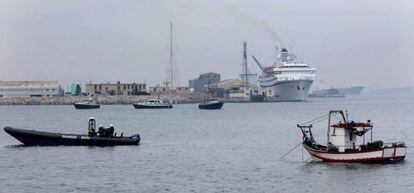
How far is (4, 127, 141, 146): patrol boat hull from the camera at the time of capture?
6388 centimetres

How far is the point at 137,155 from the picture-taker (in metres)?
59.2

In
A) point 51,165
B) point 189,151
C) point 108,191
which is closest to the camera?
point 108,191

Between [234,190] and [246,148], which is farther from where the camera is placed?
[246,148]

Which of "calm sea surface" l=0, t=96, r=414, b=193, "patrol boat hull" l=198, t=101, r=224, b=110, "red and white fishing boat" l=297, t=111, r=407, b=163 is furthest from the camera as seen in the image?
"patrol boat hull" l=198, t=101, r=224, b=110

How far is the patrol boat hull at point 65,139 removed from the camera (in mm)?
63875

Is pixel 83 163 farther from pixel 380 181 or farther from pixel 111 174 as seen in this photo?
pixel 380 181

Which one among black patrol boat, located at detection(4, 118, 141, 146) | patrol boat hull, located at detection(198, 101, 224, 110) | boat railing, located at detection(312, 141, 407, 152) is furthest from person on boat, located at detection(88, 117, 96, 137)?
patrol boat hull, located at detection(198, 101, 224, 110)

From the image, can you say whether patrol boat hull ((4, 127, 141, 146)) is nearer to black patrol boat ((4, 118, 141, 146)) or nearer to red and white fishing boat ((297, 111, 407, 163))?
black patrol boat ((4, 118, 141, 146))

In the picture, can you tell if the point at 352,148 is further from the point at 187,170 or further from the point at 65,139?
the point at 65,139

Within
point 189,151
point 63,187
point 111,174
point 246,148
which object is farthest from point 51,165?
point 246,148

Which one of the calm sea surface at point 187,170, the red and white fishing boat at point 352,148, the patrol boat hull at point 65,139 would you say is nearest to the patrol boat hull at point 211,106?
the calm sea surface at point 187,170

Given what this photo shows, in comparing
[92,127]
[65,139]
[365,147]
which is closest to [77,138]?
[65,139]

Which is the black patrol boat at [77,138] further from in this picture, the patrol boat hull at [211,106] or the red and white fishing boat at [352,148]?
the patrol boat hull at [211,106]

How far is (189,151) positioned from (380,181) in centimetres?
2357
